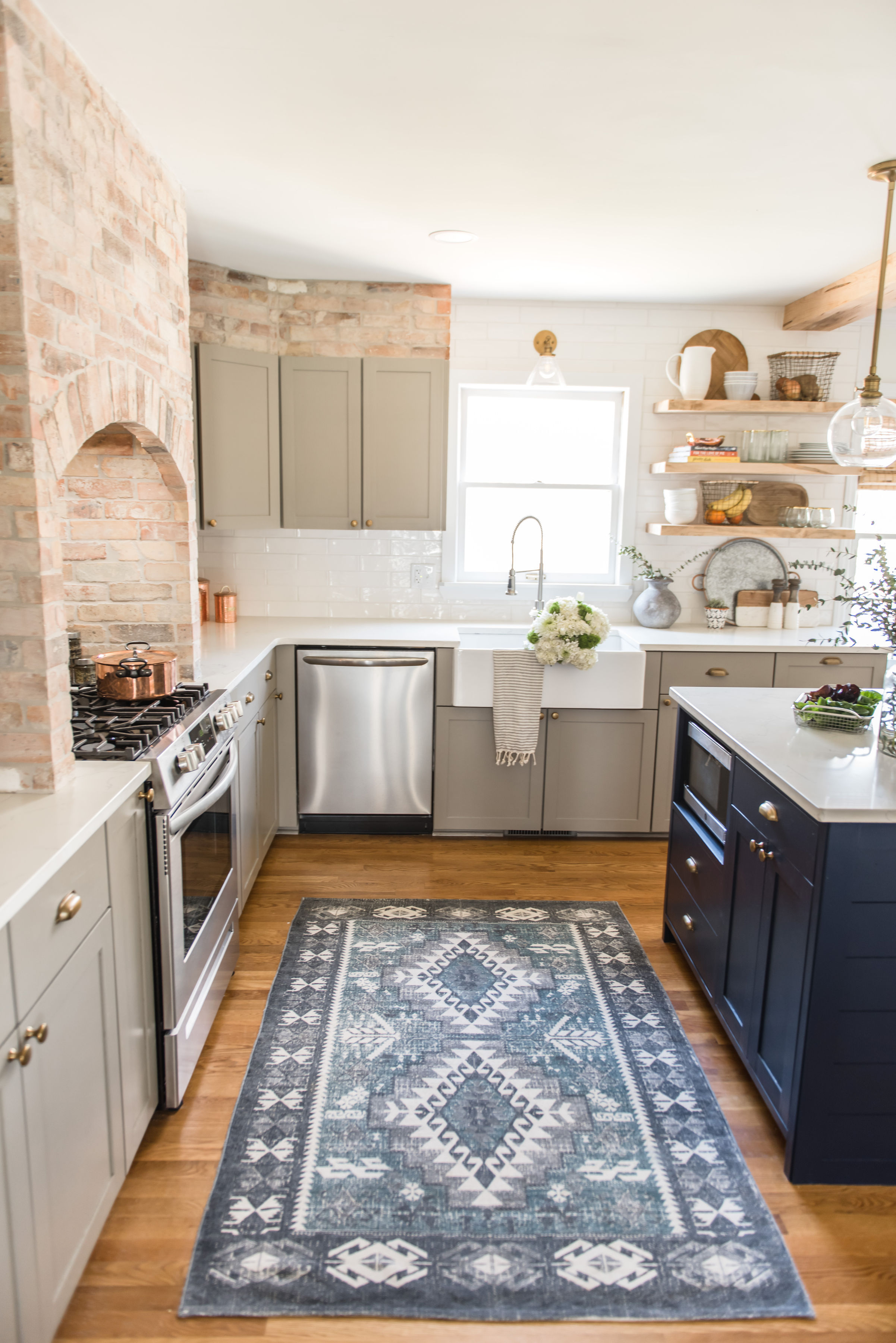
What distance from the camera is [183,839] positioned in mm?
2283

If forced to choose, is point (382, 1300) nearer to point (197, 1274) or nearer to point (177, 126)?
point (197, 1274)

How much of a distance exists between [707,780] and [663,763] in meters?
1.32

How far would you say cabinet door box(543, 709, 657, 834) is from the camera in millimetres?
4066

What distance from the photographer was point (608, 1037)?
266cm

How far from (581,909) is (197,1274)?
202 cm

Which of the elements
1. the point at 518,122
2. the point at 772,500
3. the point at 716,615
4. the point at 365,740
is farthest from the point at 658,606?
the point at 518,122

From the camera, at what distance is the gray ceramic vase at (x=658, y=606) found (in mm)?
4438


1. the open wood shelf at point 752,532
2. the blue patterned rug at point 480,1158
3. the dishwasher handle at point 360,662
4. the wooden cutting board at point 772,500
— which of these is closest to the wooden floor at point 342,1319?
the blue patterned rug at point 480,1158

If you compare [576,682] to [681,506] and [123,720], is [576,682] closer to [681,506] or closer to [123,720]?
[681,506]

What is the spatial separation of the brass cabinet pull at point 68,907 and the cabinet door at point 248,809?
141cm

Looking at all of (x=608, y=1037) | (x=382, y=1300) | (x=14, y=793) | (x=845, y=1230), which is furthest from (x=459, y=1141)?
(x=14, y=793)

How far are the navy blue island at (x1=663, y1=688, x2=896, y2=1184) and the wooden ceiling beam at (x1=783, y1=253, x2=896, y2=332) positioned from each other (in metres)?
1.99

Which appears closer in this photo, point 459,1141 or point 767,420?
point 459,1141

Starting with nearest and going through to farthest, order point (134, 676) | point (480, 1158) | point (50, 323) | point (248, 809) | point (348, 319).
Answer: point (50, 323)
point (480, 1158)
point (134, 676)
point (248, 809)
point (348, 319)
